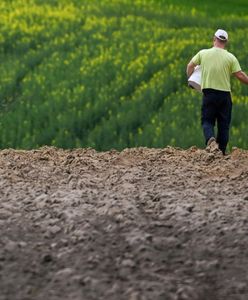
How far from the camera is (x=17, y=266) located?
638 centimetres

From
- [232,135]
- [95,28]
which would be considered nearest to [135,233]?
[232,135]

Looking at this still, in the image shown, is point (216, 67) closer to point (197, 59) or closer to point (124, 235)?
point (197, 59)

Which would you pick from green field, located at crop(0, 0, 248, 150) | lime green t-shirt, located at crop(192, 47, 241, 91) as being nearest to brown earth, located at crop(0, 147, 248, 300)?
lime green t-shirt, located at crop(192, 47, 241, 91)

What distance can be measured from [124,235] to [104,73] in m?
10.4

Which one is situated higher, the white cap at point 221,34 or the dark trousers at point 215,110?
the white cap at point 221,34

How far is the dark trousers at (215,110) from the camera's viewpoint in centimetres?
1216

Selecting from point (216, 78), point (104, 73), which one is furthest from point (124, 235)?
point (104, 73)

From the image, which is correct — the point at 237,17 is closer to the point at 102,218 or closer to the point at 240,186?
the point at 240,186

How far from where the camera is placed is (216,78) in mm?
12031

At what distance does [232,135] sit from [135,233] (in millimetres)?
7616

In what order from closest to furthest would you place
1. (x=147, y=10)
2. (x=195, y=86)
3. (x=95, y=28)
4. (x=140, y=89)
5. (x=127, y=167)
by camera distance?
(x=127, y=167)
(x=195, y=86)
(x=140, y=89)
(x=95, y=28)
(x=147, y=10)

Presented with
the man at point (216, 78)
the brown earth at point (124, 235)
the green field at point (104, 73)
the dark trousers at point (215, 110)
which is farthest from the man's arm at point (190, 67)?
the brown earth at point (124, 235)

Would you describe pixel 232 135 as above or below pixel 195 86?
below

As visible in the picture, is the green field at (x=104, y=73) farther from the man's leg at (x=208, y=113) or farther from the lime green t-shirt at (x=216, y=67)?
the lime green t-shirt at (x=216, y=67)
